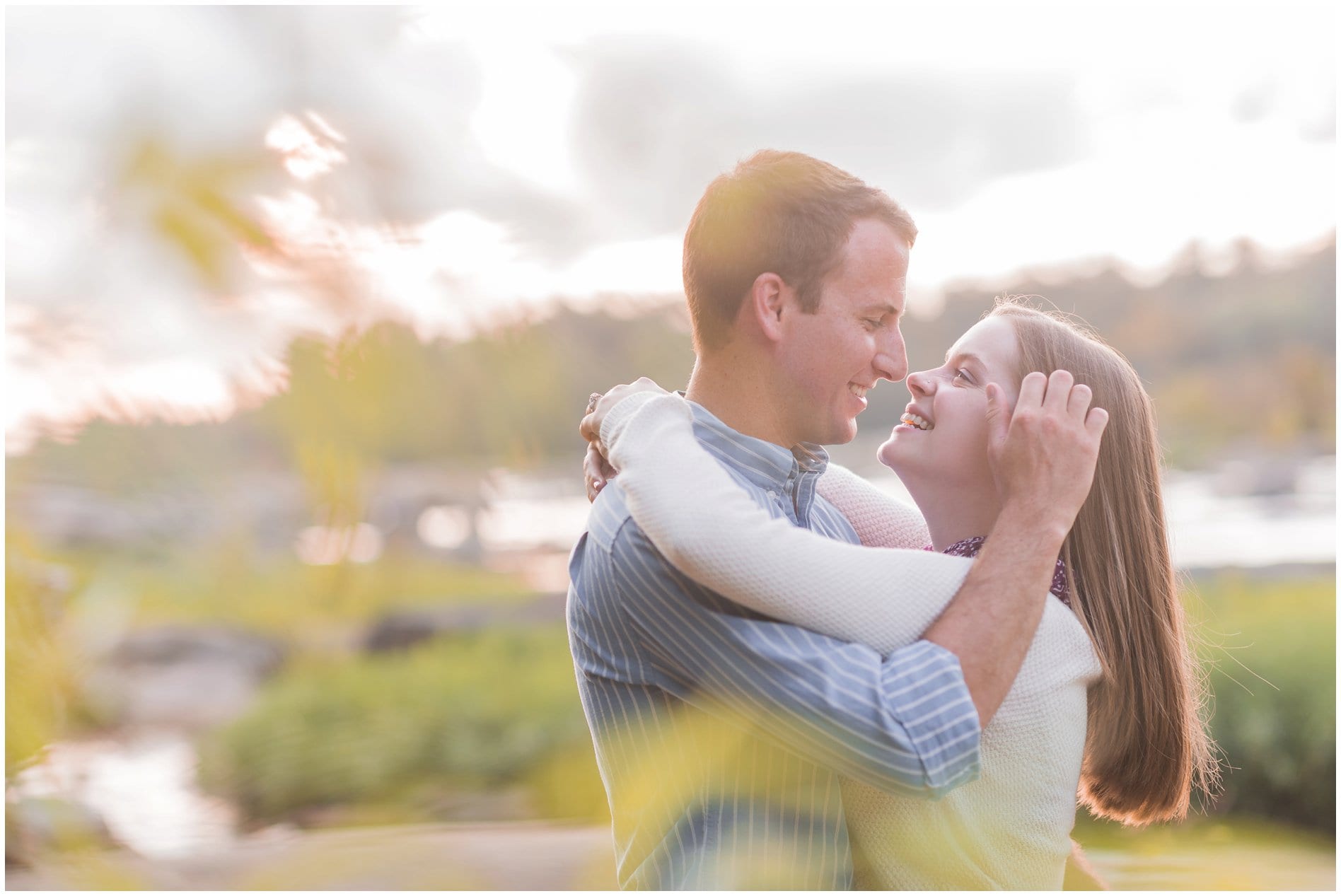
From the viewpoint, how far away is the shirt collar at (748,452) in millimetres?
1590

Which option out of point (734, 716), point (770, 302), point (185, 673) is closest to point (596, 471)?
point (770, 302)

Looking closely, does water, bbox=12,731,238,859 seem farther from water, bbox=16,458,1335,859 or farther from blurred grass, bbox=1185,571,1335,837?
blurred grass, bbox=1185,571,1335,837

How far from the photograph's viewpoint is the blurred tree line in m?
6.02

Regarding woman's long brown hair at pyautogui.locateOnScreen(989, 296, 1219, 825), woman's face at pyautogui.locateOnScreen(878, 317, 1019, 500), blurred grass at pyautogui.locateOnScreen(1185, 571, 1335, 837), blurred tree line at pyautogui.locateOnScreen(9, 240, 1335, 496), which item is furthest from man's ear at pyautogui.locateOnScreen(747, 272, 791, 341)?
blurred tree line at pyautogui.locateOnScreen(9, 240, 1335, 496)

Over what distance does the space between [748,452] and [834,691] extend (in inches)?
17.9

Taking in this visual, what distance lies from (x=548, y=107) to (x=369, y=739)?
5.11 m

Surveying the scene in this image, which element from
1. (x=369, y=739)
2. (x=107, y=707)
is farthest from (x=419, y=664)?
(x=107, y=707)

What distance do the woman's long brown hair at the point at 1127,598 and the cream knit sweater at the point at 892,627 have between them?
90 millimetres

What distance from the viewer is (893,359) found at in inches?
65.4

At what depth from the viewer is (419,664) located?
6.40 m

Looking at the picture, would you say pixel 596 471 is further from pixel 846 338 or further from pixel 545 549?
pixel 545 549

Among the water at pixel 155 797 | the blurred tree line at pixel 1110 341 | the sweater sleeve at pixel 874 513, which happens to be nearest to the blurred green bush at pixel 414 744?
the water at pixel 155 797

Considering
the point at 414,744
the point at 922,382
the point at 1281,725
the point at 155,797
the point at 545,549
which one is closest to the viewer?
the point at 922,382

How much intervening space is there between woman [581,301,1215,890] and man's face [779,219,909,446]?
0.14m
